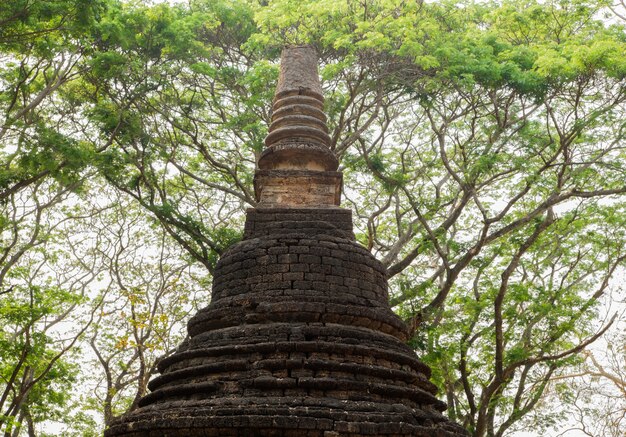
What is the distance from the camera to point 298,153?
23.7 feet

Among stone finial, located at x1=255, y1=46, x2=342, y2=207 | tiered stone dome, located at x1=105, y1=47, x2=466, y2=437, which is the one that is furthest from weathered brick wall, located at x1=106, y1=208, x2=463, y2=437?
stone finial, located at x1=255, y1=46, x2=342, y2=207

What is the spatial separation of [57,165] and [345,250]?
549 centimetres

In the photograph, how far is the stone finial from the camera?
695 centimetres

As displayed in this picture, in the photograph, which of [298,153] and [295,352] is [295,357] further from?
[298,153]

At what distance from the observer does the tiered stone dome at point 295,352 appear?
4.25 meters

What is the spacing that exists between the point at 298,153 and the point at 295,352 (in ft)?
9.90

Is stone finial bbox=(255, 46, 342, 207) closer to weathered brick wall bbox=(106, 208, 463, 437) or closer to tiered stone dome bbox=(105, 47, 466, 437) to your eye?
tiered stone dome bbox=(105, 47, 466, 437)

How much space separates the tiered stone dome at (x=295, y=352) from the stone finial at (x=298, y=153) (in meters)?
0.06

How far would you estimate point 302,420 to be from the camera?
412 centimetres

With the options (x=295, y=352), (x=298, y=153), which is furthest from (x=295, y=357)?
(x=298, y=153)

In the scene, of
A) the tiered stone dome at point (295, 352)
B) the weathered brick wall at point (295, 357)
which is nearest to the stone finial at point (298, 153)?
the tiered stone dome at point (295, 352)

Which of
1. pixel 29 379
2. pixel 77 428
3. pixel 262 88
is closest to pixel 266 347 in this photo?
pixel 262 88

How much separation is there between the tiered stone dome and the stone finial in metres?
0.06

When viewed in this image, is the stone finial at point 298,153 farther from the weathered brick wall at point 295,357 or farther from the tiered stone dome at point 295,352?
the weathered brick wall at point 295,357
